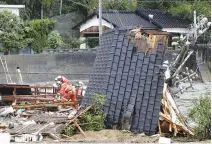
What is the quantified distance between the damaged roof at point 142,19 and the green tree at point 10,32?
29.1 feet

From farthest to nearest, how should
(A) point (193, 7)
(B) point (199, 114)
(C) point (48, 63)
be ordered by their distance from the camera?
(A) point (193, 7)
(C) point (48, 63)
(B) point (199, 114)

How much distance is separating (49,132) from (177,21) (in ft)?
106

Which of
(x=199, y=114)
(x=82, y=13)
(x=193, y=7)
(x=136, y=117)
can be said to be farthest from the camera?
(x=82, y=13)

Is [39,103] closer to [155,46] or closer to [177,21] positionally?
[155,46]

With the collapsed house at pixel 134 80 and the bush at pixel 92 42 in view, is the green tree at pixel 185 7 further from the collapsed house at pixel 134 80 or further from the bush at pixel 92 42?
the collapsed house at pixel 134 80

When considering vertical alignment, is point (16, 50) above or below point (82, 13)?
below

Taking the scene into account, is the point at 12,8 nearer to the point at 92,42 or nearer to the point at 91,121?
the point at 92,42

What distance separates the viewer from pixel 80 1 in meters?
46.0

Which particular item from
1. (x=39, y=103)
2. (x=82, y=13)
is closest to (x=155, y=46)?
(x=39, y=103)

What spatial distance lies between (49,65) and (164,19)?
478 inches

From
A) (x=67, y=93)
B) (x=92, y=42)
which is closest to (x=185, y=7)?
(x=92, y=42)

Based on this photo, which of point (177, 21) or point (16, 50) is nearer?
point (16, 50)

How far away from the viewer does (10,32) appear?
35.7 m

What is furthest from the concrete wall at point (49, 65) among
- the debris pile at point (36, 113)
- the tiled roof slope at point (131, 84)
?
the tiled roof slope at point (131, 84)
